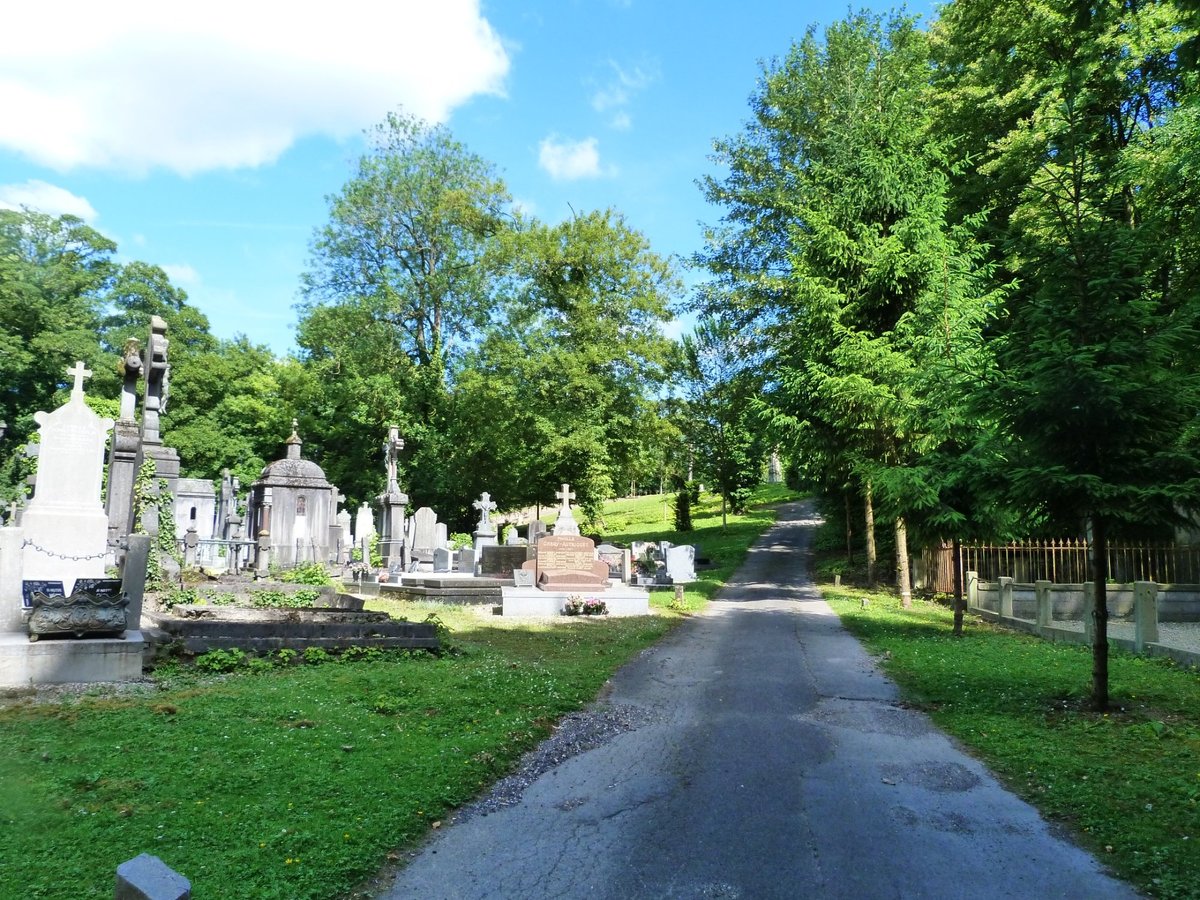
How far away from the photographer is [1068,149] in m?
9.60

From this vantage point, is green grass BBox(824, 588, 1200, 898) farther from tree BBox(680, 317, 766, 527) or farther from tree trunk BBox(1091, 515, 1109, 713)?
tree BBox(680, 317, 766, 527)

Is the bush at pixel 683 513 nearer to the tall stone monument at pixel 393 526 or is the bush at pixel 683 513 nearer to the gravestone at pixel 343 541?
the gravestone at pixel 343 541

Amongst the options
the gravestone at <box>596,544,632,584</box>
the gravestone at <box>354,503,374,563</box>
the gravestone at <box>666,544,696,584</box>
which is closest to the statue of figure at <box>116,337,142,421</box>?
the gravestone at <box>354,503,374,563</box>

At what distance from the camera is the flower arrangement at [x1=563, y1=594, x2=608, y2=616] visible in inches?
710

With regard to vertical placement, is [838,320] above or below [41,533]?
above

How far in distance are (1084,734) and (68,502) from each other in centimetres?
1519

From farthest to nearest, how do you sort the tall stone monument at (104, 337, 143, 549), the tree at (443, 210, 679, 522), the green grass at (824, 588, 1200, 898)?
1. the tree at (443, 210, 679, 522)
2. the tall stone monument at (104, 337, 143, 549)
3. the green grass at (824, 588, 1200, 898)

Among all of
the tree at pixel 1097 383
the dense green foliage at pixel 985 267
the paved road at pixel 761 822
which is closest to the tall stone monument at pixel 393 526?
the dense green foliage at pixel 985 267

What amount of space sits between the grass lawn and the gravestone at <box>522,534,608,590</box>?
29.1 ft

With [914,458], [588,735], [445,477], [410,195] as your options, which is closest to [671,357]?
[445,477]

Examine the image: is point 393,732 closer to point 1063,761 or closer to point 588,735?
point 588,735

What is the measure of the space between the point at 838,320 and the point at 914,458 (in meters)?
4.12

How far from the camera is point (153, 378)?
16.5 meters

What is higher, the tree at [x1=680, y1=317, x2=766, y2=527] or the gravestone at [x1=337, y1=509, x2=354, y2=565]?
the tree at [x1=680, y1=317, x2=766, y2=527]
